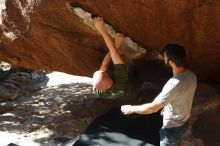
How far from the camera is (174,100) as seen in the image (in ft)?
14.4

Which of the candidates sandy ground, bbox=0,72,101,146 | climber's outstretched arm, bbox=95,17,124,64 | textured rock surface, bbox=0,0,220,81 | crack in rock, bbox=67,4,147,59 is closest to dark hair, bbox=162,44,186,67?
textured rock surface, bbox=0,0,220,81

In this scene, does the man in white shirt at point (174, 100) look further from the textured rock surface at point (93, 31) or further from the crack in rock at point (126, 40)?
the crack in rock at point (126, 40)

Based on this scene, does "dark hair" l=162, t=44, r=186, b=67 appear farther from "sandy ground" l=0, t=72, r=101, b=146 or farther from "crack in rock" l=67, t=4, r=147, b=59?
"sandy ground" l=0, t=72, r=101, b=146

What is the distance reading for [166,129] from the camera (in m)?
4.64

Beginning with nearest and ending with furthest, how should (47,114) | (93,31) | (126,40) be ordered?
(126,40) < (93,31) < (47,114)

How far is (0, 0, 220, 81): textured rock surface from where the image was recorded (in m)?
4.88

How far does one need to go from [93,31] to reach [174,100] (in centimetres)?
180

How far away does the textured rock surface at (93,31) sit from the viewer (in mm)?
4875

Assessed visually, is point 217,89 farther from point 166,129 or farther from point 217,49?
point 166,129

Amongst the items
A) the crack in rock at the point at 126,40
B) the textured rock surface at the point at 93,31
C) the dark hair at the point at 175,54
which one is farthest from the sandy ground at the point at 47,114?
the dark hair at the point at 175,54

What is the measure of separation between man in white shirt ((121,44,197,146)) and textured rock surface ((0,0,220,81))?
63 cm

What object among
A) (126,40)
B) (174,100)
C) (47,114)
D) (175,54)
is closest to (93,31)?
(126,40)

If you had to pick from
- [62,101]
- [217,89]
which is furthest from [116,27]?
[62,101]

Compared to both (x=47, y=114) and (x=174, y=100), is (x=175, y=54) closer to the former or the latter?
(x=174, y=100)
